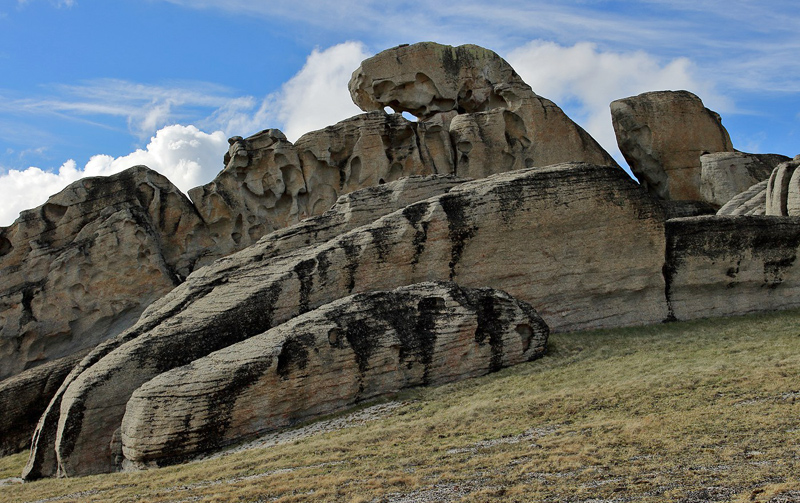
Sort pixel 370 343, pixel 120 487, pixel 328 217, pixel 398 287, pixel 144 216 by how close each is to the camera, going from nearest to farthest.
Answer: pixel 120 487
pixel 370 343
pixel 398 287
pixel 328 217
pixel 144 216

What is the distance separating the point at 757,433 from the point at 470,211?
32.5 ft

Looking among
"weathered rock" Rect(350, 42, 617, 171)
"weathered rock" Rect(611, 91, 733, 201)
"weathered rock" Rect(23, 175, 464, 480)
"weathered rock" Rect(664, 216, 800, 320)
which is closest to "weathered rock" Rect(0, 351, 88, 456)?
"weathered rock" Rect(23, 175, 464, 480)

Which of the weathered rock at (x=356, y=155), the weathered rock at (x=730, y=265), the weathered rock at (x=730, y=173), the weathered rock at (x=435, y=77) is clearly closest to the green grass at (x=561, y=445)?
the weathered rock at (x=730, y=265)

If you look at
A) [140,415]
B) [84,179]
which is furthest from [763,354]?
[84,179]

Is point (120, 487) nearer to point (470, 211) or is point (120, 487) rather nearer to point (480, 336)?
point (480, 336)

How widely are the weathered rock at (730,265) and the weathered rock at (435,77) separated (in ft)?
48.7

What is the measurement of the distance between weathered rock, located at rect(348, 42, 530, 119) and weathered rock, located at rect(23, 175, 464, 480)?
526 inches

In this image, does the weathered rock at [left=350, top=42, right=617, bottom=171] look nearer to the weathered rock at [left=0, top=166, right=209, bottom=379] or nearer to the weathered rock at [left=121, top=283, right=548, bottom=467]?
the weathered rock at [left=0, top=166, right=209, bottom=379]

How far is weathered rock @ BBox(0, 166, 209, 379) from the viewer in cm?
2827

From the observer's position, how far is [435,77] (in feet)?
116

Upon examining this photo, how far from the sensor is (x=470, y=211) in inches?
814

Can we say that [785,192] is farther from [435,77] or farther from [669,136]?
[435,77]

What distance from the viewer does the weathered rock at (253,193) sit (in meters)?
32.0

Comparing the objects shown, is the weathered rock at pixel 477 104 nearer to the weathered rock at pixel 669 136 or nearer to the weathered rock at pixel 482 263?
the weathered rock at pixel 669 136
